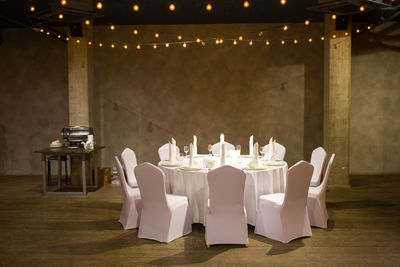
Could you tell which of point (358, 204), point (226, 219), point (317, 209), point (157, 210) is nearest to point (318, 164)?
point (317, 209)

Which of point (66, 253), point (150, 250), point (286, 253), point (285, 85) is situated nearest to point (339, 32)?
point (285, 85)

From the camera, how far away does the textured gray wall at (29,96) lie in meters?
8.77

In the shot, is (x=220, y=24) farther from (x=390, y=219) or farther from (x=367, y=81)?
(x=390, y=219)

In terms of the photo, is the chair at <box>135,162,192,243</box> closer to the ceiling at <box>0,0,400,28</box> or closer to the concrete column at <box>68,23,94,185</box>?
the ceiling at <box>0,0,400,28</box>

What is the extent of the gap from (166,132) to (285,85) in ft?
9.69

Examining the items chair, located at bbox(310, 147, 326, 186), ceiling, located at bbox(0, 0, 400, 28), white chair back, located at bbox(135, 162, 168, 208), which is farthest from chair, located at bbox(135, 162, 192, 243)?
ceiling, located at bbox(0, 0, 400, 28)

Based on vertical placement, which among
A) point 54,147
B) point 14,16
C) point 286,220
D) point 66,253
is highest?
point 14,16

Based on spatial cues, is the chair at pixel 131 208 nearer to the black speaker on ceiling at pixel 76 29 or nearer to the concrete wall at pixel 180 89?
the black speaker on ceiling at pixel 76 29

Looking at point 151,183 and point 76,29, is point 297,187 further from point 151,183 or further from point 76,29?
point 76,29

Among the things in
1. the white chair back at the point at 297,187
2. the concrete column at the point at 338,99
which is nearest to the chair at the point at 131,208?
the white chair back at the point at 297,187

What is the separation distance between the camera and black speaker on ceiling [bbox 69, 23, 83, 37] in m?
7.45

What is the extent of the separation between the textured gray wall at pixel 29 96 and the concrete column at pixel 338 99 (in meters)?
5.86

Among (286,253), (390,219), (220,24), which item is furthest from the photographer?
(220,24)

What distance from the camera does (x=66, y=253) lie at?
4082 mm
